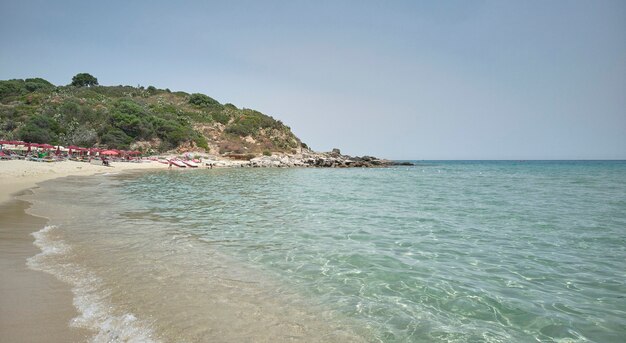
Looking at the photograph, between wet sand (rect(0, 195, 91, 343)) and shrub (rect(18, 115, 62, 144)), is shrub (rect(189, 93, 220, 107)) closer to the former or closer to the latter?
shrub (rect(18, 115, 62, 144))

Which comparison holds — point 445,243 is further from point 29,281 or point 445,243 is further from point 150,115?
point 150,115

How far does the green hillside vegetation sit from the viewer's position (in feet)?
176

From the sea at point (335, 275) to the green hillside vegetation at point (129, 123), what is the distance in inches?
1999

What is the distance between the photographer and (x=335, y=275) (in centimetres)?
630

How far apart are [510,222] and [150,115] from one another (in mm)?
66124

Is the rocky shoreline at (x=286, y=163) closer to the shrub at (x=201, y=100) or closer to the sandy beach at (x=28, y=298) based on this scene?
the shrub at (x=201, y=100)

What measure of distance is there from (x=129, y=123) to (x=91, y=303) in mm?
62297

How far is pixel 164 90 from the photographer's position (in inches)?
4075

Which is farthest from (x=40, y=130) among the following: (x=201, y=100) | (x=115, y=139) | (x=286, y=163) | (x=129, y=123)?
(x=201, y=100)

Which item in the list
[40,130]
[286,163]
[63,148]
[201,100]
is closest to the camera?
[63,148]

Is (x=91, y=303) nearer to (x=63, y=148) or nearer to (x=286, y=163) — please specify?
(x=63, y=148)

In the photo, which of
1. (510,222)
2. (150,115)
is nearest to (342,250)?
(510,222)

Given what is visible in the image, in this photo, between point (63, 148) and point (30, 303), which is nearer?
point (30, 303)

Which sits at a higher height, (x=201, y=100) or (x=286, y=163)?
(x=201, y=100)
